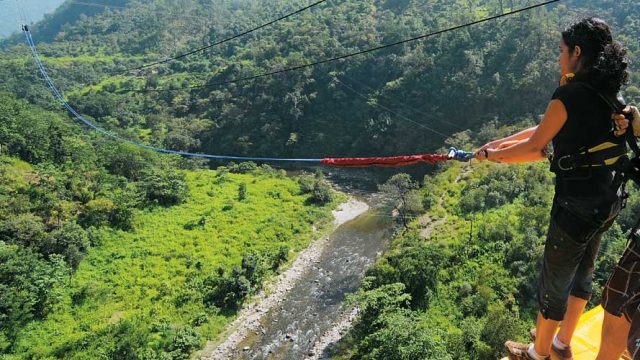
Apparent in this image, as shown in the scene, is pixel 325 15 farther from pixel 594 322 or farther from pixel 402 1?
pixel 594 322

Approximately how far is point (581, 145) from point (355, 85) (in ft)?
140

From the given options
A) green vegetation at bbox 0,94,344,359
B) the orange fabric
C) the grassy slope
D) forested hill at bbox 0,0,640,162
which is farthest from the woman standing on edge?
forested hill at bbox 0,0,640,162

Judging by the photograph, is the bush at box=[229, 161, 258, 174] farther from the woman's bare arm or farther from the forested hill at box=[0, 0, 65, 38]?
the forested hill at box=[0, 0, 65, 38]

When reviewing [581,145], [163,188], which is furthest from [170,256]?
[581,145]

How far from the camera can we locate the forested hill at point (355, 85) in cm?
3725

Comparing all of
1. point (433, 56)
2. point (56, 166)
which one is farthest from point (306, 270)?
point (433, 56)

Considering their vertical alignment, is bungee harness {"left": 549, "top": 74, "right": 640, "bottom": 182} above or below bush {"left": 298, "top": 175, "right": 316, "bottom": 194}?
above

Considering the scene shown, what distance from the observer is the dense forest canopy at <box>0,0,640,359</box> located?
1662cm

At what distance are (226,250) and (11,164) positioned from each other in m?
13.8

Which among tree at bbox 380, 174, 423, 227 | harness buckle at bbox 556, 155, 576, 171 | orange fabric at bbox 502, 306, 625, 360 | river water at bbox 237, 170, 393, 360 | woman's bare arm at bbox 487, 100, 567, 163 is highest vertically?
woman's bare arm at bbox 487, 100, 567, 163

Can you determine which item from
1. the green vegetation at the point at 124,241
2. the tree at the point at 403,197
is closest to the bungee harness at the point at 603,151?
the green vegetation at the point at 124,241

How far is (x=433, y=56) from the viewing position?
41.3 m

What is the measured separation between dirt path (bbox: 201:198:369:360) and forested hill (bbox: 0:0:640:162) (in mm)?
17301

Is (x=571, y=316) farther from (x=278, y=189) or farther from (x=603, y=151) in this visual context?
(x=278, y=189)
